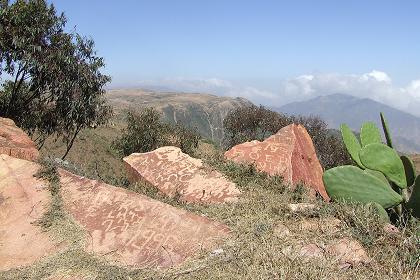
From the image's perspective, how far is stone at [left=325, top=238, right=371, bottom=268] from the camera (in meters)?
6.16

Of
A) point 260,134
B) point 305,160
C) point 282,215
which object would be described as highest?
point 282,215

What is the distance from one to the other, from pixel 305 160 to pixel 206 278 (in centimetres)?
1188

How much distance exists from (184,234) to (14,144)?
7.41 meters

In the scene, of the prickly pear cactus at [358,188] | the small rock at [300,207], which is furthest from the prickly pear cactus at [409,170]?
the small rock at [300,207]

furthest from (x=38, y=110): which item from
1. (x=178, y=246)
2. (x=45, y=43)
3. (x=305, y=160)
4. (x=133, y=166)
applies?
(x=178, y=246)

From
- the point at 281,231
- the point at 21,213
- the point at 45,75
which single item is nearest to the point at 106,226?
the point at 21,213

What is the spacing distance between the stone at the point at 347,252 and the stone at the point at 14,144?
27.2 ft

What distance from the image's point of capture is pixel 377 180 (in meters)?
8.11

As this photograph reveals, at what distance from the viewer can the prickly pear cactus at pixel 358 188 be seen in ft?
26.4

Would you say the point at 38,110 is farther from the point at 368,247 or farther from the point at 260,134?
the point at 260,134

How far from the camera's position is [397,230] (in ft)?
23.0

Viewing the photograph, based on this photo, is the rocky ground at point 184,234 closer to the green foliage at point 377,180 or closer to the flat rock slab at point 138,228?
the flat rock slab at point 138,228

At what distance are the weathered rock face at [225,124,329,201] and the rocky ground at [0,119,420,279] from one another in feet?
12.2

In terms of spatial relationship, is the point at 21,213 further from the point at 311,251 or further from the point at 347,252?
the point at 347,252
